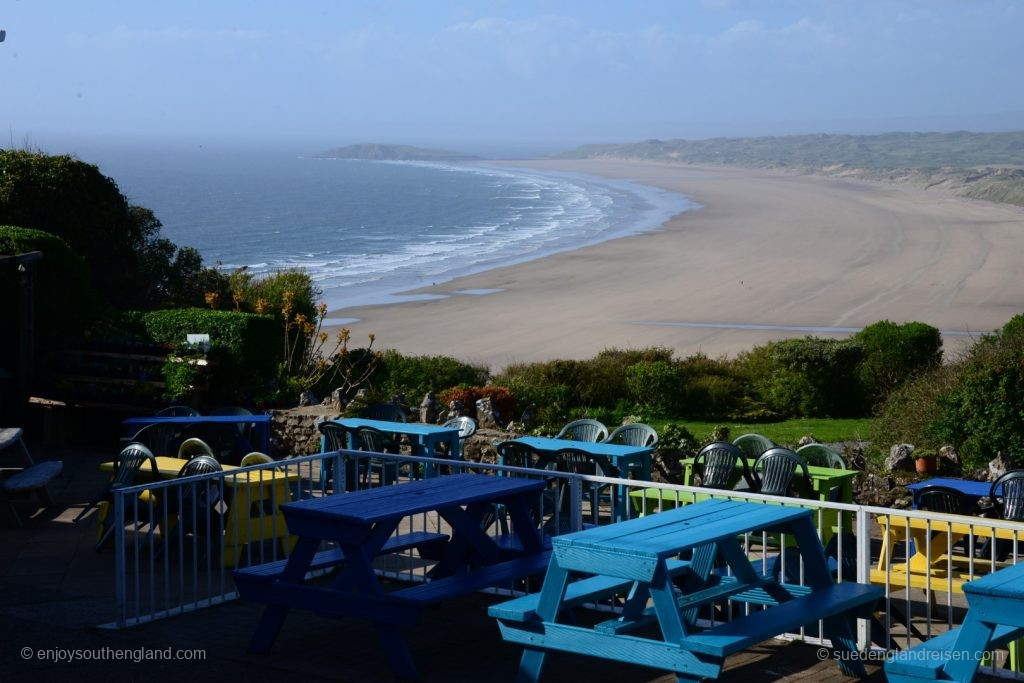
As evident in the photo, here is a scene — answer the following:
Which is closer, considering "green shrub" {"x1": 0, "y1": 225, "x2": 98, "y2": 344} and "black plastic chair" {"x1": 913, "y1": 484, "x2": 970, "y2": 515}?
"black plastic chair" {"x1": 913, "y1": 484, "x2": 970, "y2": 515}

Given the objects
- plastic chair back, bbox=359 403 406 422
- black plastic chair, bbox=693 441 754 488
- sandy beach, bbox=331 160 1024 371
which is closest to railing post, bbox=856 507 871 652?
black plastic chair, bbox=693 441 754 488

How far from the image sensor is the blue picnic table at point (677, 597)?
5.42 metres

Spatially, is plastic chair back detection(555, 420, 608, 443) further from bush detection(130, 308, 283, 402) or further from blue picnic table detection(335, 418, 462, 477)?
bush detection(130, 308, 283, 402)

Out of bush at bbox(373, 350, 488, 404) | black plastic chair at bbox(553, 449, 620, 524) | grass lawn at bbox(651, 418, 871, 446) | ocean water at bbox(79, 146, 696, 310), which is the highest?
black plastic chair at bbox(553, 449, 620, 524)

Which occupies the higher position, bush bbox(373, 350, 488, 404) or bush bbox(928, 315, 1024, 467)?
bush bbox(928, 315, 1024, 467)

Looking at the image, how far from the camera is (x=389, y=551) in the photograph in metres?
7.66

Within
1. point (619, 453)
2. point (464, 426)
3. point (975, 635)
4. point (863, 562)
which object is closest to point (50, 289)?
point (464, 426)

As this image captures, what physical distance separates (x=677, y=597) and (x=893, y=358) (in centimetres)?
1255

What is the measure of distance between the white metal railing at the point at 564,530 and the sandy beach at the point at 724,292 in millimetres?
15657

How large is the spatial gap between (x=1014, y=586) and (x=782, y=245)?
49.7m

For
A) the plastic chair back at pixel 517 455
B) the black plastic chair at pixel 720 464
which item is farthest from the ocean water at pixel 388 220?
the black plastic chair at pixel 720 464

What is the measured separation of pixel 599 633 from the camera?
567 centimetres

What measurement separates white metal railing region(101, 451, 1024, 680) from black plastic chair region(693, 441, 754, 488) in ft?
1.70

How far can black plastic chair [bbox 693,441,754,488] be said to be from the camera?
31.6ft
